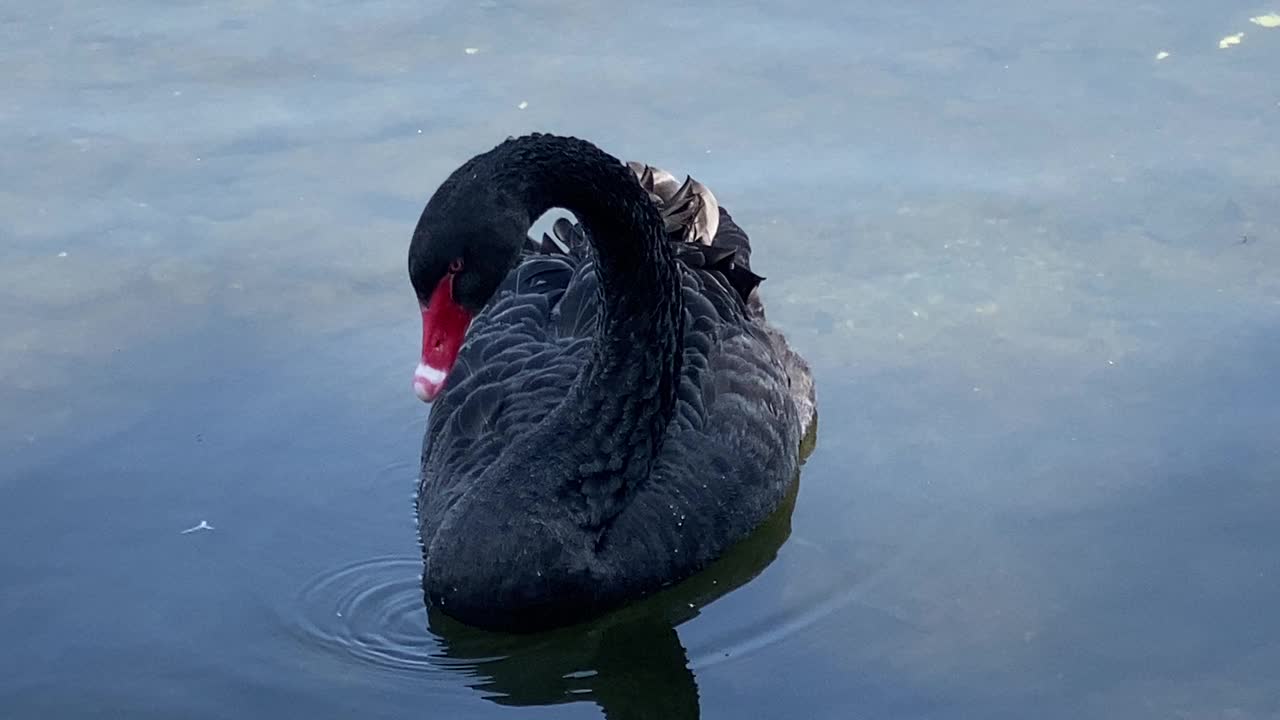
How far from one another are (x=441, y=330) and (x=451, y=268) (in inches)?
6.5

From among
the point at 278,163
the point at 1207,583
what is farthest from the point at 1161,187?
the point at 278,163

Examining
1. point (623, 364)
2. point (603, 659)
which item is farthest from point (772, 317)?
point (603, 659)

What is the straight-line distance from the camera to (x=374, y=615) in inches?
231

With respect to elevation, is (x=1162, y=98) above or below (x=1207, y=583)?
above

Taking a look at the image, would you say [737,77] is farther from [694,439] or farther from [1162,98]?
→ [694,439]

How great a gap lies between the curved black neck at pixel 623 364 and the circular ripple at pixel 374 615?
584 mm

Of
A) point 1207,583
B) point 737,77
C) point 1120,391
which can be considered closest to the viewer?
point 1207,583

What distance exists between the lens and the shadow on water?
18.0 feet

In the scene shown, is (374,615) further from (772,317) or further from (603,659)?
(772,317)

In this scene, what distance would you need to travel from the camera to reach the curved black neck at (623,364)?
5938 mm

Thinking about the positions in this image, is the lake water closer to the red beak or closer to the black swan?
the black swan

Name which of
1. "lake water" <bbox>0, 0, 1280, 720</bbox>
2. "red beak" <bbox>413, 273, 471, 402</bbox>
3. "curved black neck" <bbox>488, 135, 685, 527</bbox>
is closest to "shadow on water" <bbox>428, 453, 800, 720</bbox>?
"lake water" <bbox>0, 0, 1280, 720</bbox>

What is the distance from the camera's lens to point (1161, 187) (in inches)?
322

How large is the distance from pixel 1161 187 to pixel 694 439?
2.86 meters
